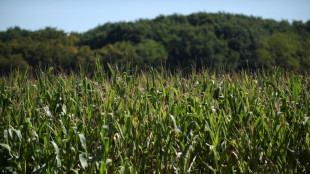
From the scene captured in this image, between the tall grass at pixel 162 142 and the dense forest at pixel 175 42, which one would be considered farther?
the dense forest at pixel 175 42

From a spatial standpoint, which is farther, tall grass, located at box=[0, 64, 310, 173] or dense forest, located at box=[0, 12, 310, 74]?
dense forest, located at box=[0, 12, 310, 74]

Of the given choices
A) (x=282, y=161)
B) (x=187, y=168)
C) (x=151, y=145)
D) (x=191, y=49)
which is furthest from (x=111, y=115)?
(x=191, y=49)

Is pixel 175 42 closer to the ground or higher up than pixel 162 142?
higher up

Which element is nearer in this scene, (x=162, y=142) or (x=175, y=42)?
(x=162, y=142)

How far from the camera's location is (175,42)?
130 feet

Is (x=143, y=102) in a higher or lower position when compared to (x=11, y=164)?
higher

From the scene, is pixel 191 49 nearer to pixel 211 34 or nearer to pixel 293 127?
pixel 211 34

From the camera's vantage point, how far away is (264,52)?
36.2 meters

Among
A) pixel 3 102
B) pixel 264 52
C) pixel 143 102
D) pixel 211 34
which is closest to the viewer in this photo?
pixel 143 102

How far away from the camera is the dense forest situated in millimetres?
35031

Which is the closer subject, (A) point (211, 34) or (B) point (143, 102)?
(B) point (143, 102)

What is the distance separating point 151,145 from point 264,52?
34.6m

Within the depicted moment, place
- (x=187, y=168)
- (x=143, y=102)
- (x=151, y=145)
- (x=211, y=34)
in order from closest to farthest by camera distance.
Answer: (x=187, y=168)
(x=151, y=145)
(x=143, y=102)
(x=211, y=34)

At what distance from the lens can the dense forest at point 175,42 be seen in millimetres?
35031
